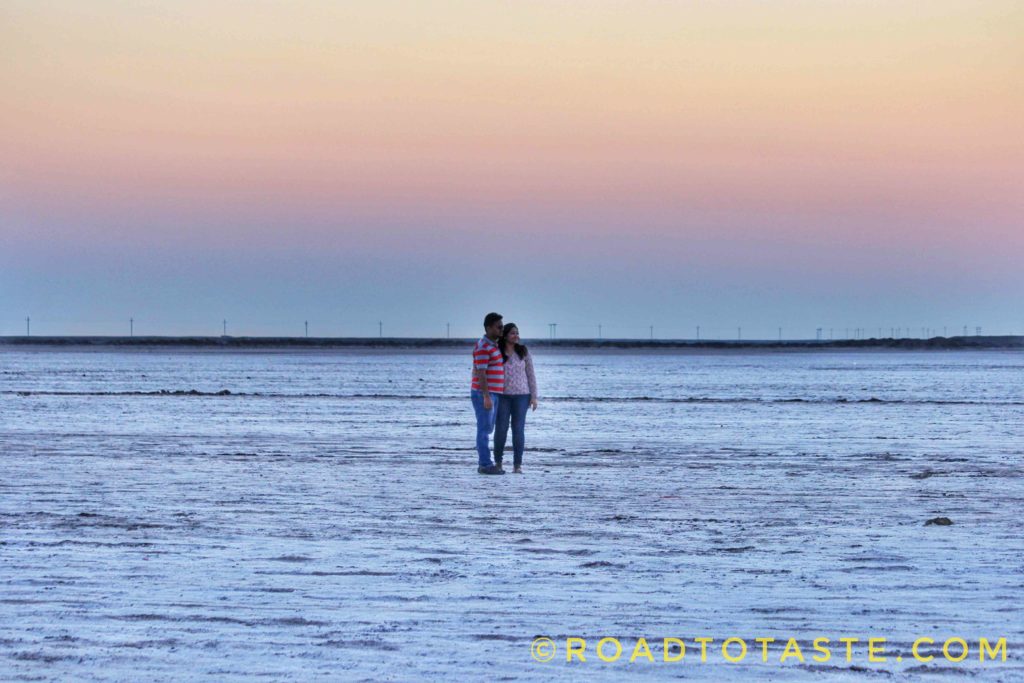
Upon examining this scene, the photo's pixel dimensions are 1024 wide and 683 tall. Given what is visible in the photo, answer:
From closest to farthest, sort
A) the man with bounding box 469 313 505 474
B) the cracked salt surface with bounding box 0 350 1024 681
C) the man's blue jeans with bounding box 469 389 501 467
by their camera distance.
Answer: the cracked salt surface with bounding box 0 350 1024 681 < the man's blue jeans with bounding box 469 389 501 467 < the man with bounding box 469 313 505 474

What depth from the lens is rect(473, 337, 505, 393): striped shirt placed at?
45.9 feet

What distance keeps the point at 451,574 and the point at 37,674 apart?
2.75 meters

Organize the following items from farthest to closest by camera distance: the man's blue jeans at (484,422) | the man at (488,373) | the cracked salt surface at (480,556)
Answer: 1. the man at (488,373)
2. the man's blue jeans at (484,422)
3. the cracked salt surface at (480,556)

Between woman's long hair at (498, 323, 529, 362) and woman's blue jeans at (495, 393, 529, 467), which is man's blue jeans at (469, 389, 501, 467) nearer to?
woman's blue jeans at (495, 393, 529, 467)

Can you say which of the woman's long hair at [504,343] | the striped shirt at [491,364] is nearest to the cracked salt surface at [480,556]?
the striped shirt at [491,364]

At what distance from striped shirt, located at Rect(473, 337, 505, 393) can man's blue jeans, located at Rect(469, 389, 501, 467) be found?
0.59 feet

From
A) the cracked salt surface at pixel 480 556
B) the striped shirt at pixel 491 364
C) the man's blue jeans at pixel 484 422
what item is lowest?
the cracked salt surface at pixel 480 556

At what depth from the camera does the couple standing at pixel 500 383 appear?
1402 centimetres

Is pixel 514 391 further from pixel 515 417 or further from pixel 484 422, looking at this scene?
pixel 484 422

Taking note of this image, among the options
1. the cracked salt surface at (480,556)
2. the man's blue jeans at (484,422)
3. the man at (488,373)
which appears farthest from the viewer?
the man at (488,373)

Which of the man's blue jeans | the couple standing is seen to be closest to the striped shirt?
the couple standing

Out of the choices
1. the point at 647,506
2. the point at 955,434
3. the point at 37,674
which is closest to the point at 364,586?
the point at 37,674

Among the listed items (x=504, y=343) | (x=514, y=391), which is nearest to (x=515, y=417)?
(x=514, y=391)

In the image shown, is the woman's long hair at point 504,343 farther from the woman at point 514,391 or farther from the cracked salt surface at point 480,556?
the cracked salt surface at point 480,556
